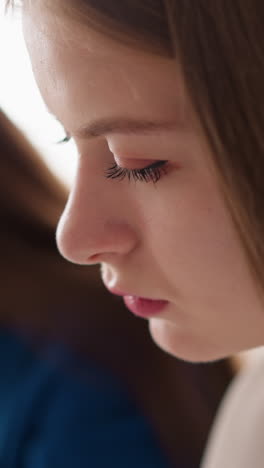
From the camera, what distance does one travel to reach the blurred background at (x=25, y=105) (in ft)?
2.34

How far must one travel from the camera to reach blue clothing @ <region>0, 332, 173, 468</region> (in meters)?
0.77

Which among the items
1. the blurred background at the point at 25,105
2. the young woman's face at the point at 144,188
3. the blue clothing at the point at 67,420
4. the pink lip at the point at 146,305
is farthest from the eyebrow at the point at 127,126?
the blue clothing at the point at 67,420

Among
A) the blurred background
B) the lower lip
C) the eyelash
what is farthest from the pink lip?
the blurred background

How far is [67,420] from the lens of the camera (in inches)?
31.8

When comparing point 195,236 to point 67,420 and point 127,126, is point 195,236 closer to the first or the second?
point 127,126

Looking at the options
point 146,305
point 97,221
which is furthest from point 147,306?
point 97,221

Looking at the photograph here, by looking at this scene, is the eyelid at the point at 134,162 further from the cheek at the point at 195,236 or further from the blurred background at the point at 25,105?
the blurred background at the point at 25,105

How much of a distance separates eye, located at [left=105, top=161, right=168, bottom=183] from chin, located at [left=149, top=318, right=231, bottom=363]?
0.14 meters

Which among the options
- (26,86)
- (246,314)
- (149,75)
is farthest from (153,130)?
(26,86)

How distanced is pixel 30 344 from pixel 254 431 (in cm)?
42

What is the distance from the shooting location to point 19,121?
929mm

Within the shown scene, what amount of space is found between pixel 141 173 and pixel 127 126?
0.04 meters

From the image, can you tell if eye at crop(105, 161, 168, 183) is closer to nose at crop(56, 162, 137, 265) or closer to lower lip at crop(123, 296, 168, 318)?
nose at crop(56, 162, 137, 265)

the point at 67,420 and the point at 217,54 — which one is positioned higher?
the point at 217,54
